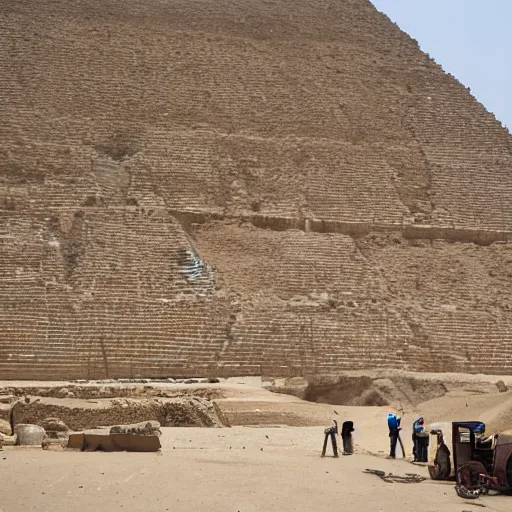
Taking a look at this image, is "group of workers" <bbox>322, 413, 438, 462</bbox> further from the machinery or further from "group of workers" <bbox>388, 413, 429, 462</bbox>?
the machinery

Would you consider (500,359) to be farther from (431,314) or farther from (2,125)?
(2,125)

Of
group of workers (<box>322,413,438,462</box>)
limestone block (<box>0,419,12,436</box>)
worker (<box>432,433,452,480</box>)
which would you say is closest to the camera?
worker (<box>432,433,452,480</box>)

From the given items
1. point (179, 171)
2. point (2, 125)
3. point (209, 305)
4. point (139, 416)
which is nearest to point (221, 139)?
point (179, 171)

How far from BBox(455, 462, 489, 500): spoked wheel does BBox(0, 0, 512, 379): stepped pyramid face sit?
43.0ft

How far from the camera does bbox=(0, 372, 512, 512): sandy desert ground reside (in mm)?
11062

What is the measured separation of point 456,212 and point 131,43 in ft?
35.6

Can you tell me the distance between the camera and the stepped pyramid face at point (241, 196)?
25828mm

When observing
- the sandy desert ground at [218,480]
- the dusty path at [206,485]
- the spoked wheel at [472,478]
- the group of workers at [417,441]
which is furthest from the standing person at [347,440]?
the spoked wheel at [472,478]

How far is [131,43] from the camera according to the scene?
126 ft

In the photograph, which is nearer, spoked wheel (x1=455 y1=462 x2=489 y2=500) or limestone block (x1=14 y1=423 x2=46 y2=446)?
spoked wheel (x1=455 y1=462 x2=489 y2=500)

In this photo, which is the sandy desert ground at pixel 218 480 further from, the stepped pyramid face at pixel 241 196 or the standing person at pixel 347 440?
the stepped pyramid face at pixel 241 196

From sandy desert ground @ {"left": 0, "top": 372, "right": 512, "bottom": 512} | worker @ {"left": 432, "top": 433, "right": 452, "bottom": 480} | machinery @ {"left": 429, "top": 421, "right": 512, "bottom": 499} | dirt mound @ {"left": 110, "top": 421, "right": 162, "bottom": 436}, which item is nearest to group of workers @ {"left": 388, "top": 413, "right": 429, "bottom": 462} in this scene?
sandy desert ground @ {"left": 0, "top": 372, "right": 512, "bottom": 512}

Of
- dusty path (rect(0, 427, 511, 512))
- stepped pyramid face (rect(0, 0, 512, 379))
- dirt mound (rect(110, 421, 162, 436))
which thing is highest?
stepped pyramid face (rect(0, 0, 512, 379))

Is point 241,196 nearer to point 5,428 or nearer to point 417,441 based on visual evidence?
point 5,428
